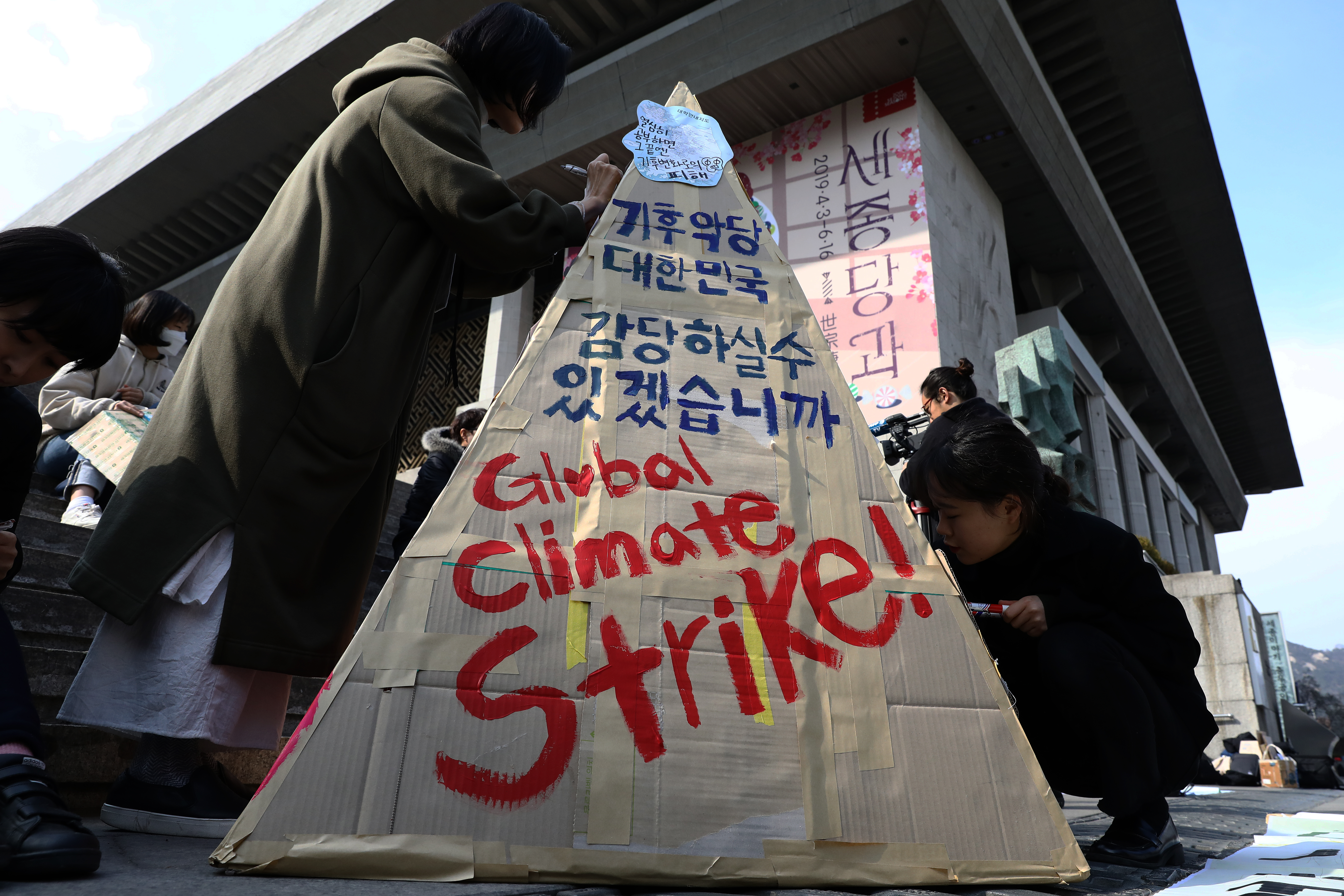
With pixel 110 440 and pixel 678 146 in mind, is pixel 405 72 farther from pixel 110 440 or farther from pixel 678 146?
pixel 110 440

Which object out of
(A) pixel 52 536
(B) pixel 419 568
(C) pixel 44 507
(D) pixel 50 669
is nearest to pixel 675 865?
(B) pixel 419 568

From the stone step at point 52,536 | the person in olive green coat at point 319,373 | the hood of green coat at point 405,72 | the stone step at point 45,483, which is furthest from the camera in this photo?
the stone step at point 45,483

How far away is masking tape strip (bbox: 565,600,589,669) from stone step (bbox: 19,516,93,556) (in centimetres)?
179

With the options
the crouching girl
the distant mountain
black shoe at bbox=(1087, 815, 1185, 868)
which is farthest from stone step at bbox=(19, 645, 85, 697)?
the distant mountain

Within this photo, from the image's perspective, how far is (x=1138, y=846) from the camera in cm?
Result: 155

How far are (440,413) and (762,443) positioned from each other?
344 inches

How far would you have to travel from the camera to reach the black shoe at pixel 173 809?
53.5 inches

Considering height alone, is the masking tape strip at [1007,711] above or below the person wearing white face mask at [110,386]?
below

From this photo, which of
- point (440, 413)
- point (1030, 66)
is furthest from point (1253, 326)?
point (440, 413)

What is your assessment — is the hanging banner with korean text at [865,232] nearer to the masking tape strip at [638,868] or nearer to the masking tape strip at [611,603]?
the masking tape strip at [611,603]

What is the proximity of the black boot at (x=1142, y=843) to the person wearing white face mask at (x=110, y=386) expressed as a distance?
10.6 feet

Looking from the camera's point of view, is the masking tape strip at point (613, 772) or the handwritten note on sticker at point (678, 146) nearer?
the masking tape strip at point (613, 772)

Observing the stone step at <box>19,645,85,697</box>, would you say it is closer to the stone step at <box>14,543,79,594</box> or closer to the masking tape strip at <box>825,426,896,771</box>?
the stone step at <box>14,543,79,594</box>

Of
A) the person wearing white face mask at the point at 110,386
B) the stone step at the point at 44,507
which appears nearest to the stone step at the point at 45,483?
the person wearing white face mask at the point at 110,386
